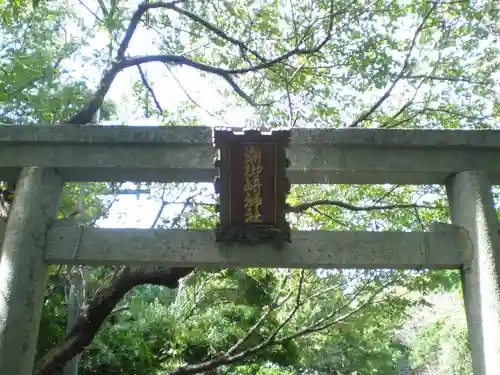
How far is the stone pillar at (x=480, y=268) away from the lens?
3234mm

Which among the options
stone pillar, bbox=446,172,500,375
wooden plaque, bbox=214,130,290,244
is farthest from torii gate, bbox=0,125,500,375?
wooden plaque, bbox=214,130,290,244

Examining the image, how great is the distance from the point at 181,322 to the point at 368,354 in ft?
26.3

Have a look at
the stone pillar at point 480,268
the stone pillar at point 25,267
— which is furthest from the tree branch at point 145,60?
the stone pillar at point 480,268

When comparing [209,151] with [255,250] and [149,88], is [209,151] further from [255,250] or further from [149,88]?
[149,88]

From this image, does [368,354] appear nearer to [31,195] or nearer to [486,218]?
[486,218]

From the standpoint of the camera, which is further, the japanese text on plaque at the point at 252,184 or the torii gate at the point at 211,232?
the japanese text on plaque at the point at 252,184

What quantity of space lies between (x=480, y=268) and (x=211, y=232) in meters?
1.92

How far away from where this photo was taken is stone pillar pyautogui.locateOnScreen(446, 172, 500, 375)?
323 cm

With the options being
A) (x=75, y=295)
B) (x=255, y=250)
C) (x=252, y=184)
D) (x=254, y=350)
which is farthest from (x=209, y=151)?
(x=254, y=350)

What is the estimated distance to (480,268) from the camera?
11.2 feet

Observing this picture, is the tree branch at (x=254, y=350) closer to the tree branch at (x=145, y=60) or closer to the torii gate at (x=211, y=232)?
the torii gate at (x=211, y=232)

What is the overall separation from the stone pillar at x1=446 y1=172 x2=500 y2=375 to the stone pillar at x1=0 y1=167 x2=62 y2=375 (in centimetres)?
304

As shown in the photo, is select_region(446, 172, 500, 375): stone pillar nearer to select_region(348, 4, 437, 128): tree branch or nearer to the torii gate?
the torii gate

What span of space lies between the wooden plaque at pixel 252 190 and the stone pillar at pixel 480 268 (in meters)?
1.35
